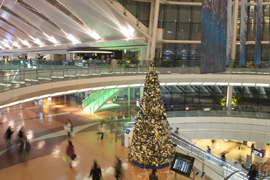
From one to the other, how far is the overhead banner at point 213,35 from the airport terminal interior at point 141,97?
0.03 meters

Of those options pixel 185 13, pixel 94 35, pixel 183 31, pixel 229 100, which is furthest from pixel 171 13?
pixel 229 100

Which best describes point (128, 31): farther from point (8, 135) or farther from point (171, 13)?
point (8, 135)

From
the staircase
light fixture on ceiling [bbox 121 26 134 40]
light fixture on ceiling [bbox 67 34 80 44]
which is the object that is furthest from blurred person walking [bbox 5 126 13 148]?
light fixture on ceiling [bbox 67 34 80 44]

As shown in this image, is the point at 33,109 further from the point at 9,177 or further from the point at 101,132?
the point at 9,177

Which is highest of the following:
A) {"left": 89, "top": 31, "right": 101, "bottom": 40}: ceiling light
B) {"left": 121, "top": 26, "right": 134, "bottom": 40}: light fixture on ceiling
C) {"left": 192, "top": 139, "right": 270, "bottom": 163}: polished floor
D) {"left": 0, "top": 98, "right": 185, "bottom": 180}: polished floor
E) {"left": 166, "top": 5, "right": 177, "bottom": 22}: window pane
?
{"left": 166, "top": 5, "right": 177, "bottom": 22}: window pane

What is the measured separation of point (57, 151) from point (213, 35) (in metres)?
9.58

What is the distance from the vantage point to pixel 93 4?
2105cm

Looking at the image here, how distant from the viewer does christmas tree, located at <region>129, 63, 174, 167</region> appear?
9.88 meters

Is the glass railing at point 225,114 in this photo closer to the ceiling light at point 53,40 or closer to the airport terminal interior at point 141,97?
the airport terminal interior at point 141,97

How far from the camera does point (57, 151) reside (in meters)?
11.5

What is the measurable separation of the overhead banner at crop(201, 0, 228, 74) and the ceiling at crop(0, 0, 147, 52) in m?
14.6

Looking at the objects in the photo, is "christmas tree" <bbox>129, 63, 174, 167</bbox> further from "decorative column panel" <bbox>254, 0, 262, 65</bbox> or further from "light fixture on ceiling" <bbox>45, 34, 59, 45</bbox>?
"light fixture on ceiling" <bbox>45, 34, 59, 45</bbox>

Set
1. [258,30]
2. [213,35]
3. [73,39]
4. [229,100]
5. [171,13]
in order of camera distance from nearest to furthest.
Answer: [213,35] < [258,30] < [229,100] < [171,13] < [73,39]

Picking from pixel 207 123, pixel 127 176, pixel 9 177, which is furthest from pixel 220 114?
pixel 9 177
